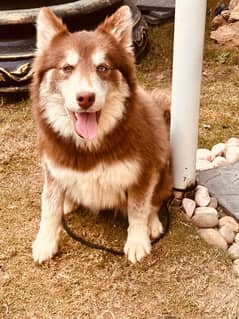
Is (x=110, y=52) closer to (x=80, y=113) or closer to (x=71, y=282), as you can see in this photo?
(x=80, y=113)

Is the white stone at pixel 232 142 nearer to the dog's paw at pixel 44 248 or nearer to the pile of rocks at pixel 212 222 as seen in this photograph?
the pile of rocks at pixel 212 222

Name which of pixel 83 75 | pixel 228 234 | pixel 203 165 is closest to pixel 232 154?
pixel 203 165

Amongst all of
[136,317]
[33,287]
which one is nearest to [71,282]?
Result: [33,287]

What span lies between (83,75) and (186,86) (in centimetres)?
75

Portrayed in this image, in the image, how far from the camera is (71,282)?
280 centimetres

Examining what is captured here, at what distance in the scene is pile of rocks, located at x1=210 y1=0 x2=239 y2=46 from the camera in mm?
5621

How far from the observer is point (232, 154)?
373cm

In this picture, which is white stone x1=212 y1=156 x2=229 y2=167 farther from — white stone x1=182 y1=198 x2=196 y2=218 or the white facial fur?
the white facial fur

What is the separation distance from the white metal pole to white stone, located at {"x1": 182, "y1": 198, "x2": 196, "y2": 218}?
8 cm

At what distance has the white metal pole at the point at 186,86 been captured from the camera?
2912 mm

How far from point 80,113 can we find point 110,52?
312mm

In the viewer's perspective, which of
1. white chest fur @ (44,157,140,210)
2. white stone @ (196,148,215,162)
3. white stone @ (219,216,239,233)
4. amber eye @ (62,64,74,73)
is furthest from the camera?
white stone @ (196,148,215,162)

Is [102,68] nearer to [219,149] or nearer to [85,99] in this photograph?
[85,99]

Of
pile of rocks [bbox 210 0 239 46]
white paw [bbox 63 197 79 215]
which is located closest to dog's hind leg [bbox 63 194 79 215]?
white paw [bbox 63 197 79 215]
